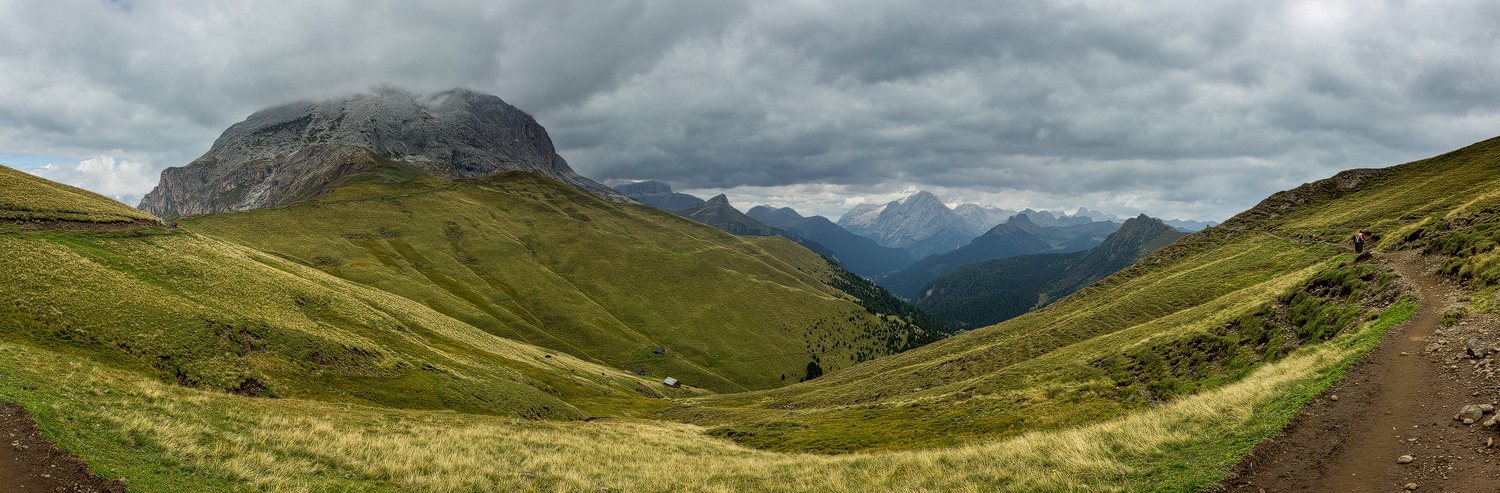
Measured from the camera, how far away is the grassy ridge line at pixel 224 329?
36312 mm

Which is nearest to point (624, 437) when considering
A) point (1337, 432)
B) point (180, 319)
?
point (1337, 432)

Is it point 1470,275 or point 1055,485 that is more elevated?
point 1470,275

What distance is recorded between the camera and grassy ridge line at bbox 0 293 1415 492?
15.3 m

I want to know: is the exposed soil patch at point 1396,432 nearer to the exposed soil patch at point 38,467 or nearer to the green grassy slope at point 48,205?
the exposed soil patch at point 38,467

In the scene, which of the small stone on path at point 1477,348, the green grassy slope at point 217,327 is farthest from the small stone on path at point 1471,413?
the green grassy slope at point 217,327

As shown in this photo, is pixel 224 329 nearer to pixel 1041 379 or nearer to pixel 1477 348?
pixel 1041 379

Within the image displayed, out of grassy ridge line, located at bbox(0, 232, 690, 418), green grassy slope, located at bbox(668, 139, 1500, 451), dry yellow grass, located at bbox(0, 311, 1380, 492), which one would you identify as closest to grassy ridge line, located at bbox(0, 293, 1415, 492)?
dry yellow grass, located at bbox(0, 311, 1380, 492)

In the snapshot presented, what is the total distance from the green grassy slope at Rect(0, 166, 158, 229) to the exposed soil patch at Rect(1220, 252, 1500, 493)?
9437 centimetres

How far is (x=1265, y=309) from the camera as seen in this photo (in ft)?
109

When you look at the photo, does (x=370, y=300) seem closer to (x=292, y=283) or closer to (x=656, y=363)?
(x=292, y=283)

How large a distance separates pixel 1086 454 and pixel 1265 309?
2888 centimetres

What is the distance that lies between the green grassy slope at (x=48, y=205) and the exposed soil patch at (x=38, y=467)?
62247 millimetres

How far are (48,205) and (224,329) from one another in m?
37.6

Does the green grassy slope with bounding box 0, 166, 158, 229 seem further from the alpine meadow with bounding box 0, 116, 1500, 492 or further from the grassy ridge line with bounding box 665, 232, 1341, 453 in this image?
the grassy ridge line with bounding box 665, 232, 1341, 453
